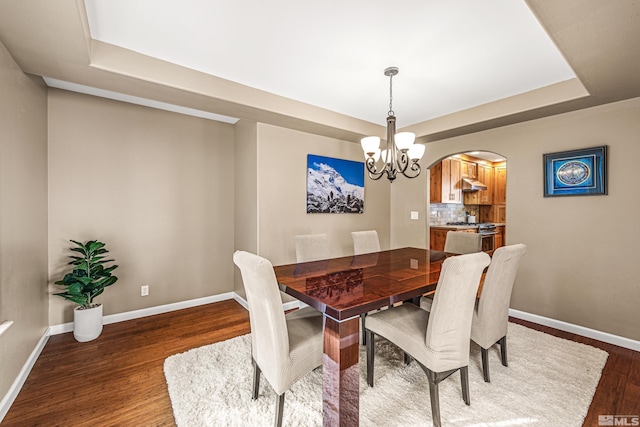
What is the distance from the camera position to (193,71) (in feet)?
8.00

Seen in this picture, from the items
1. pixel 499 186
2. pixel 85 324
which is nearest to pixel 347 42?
pixel 85 324

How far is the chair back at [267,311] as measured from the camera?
1.42 metres

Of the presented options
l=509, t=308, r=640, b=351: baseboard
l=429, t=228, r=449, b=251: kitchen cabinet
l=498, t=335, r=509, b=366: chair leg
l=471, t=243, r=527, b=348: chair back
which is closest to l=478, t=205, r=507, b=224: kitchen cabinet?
l=429, t=228, r=449, b=251: kitchen cabinet

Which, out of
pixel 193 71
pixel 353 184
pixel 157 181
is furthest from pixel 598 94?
pixel 157 181

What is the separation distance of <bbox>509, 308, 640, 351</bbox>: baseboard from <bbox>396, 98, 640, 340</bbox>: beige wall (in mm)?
46

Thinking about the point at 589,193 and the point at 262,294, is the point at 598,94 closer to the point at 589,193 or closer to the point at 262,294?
the point at 589,193

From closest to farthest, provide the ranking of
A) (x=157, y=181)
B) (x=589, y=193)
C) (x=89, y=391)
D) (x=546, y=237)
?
(x=89, y=391) → (x=589, y=193) → (x=546, y=237) → (x=157, y=181)

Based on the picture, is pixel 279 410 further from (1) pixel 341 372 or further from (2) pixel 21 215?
(2) pixel 21 215

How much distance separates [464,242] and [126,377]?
3.43 metres

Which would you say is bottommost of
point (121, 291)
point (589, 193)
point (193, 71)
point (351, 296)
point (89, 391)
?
point (89, 391)

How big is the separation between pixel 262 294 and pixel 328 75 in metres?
2.03

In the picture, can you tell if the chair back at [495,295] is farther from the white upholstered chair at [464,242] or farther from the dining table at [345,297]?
the white upholstered chair at [464,242]

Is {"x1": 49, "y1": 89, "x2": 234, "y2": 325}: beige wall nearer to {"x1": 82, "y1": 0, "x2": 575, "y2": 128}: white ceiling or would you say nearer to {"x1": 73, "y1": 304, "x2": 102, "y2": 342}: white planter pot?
{"x1": 73, "y1": 304, "x2": 102, "y2": 342}: white planter pot

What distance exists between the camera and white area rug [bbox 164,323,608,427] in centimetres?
167
